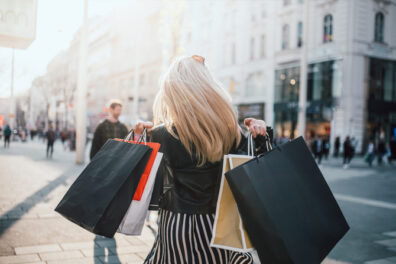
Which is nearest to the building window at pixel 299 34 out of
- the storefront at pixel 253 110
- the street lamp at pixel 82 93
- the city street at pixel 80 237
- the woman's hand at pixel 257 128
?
the storefront at pixel 253 110

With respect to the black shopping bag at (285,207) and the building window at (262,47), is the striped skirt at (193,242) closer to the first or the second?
the black shopping bag at (285,207)

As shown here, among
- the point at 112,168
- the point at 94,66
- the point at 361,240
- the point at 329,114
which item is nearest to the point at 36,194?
the point at 361,240

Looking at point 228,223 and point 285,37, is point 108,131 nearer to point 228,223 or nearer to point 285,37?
point 228,223

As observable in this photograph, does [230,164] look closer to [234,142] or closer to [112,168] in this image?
[234,142]

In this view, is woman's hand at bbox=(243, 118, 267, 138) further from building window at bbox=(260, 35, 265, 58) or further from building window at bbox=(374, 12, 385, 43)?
building window at bbox=(260, 35, 265, 58)

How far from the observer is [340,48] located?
26141 millimetres

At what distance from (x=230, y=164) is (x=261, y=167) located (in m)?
0.17

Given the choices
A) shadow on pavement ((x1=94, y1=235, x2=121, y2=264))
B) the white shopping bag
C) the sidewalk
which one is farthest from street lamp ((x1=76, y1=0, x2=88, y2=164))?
the white shopping bag

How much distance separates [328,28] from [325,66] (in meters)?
2.82

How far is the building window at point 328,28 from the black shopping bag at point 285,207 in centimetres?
2757

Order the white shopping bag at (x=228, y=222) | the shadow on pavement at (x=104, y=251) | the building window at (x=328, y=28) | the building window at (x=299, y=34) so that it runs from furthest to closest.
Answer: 1. the building window at (x=299, y=34)
2. the building window at (x=328, y=28)
3. the shadow on pavement at (x=104, y=251)
4. the white shopping bag at (x=228, y=222)

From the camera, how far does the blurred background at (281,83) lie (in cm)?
643

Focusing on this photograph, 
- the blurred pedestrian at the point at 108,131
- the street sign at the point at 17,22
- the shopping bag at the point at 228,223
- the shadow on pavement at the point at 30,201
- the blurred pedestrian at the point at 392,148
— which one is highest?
the street sign at the point at 17,22

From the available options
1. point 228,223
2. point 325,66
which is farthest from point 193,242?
point 325,66
